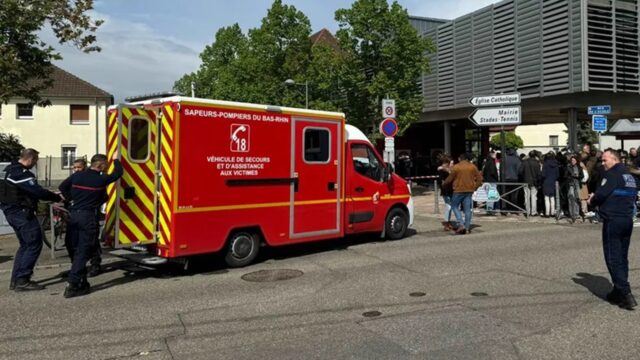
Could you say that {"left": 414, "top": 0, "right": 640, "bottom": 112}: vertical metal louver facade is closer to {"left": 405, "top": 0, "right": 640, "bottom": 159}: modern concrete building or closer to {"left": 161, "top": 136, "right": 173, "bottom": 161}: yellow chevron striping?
{"left": 405, "top": 0, "right": 640, "bottom": 159}: modern concrete building

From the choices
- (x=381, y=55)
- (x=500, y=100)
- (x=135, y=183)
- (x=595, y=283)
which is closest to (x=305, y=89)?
(x=381, y=55)

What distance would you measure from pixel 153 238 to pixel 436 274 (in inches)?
154

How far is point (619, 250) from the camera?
5.69 metres

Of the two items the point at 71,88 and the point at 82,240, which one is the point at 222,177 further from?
the point at 71,88

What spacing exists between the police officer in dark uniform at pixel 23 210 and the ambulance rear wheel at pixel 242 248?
255 cm

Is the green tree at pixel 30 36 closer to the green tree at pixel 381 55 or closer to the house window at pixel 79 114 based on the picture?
the green tree at pixel 381 55

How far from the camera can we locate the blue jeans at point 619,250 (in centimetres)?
566

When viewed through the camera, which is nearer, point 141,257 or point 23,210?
point 23,210

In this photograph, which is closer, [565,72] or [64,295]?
[64,295]

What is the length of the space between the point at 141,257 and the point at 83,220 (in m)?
1.26

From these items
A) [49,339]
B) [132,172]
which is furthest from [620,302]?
[132,172]

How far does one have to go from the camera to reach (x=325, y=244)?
34.4 ft

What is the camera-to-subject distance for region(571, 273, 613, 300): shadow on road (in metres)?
6.38

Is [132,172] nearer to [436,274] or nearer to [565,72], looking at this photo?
[436,274]
